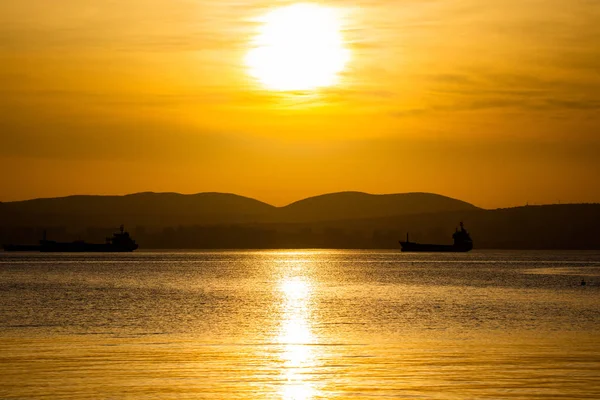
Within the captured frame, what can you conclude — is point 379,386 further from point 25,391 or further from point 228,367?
point 25,391

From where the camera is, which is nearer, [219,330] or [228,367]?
[228,367]

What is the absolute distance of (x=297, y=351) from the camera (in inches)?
1861

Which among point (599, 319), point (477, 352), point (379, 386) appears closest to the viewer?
point (379, 386)

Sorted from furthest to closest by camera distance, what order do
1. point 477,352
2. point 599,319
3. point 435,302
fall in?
point 435,302
point 599,319
point 477,352

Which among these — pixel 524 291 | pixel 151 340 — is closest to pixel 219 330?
pixel 151 340

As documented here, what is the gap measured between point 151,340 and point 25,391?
59.3 ft

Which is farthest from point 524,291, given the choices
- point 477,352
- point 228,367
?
point 228,367

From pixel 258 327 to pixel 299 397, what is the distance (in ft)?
91.4

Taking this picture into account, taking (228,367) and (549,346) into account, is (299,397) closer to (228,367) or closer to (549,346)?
(228,367)

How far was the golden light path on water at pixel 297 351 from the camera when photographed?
3503 centimetres

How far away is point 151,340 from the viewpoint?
172 feet

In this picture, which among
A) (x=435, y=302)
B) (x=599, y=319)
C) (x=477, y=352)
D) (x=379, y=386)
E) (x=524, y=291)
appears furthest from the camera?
(x=524, y=291)

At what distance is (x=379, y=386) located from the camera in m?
35.8

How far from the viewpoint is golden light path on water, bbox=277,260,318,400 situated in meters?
35.0
